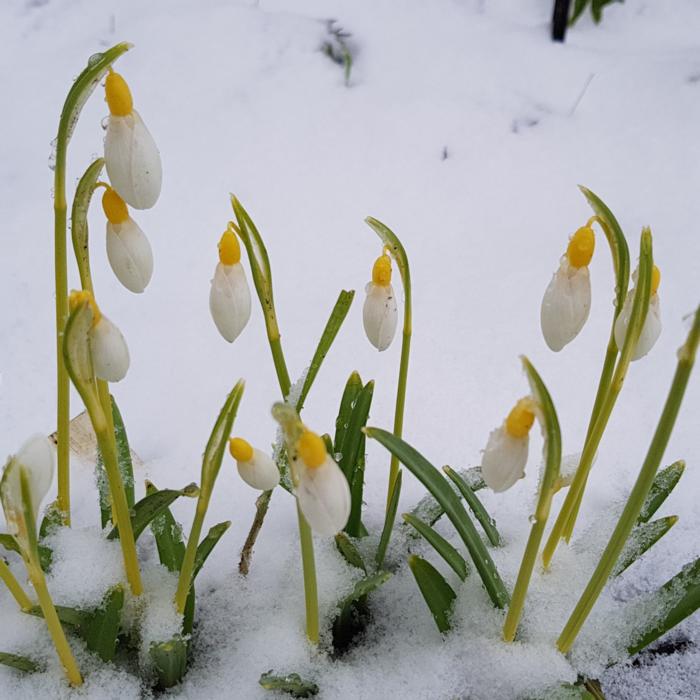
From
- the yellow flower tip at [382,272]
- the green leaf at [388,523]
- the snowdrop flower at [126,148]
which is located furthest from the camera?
the green leaf at [388,523]

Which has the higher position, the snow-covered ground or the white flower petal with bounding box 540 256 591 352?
the white flower petal with bounding box 540 256 591 352

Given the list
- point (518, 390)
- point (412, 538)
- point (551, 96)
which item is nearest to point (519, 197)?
point (551, 96)

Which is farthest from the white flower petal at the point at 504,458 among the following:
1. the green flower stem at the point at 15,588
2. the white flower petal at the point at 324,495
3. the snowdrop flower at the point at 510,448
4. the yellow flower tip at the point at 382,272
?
the green flower stem at the point at 15,588

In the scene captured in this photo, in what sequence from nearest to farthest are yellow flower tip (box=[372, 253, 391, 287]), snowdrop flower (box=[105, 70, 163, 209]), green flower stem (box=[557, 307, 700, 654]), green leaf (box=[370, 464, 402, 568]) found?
green flower stem (box=[557, 307, 700, 654]), snowdrop flower (box=[105, 70, 163, 209]), yellow flower tip (box=[372, 253, 391, 287]), green leaf (box=[370, 464, 402, 568])

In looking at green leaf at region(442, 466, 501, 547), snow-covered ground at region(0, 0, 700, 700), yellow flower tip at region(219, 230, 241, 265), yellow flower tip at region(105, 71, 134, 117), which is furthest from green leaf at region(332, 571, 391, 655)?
yellow flower tip at region(105, 71, 134, 117)

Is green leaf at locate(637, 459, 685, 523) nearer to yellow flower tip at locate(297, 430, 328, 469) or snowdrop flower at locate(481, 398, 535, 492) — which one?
snowdrop flower at locate(481, 398, 535, 492)

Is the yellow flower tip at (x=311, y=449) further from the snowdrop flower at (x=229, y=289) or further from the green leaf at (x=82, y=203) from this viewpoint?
the green leaf at (x=82, y=203)

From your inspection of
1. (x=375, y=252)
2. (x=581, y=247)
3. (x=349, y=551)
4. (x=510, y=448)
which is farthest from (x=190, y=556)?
(x=375, y=252)
